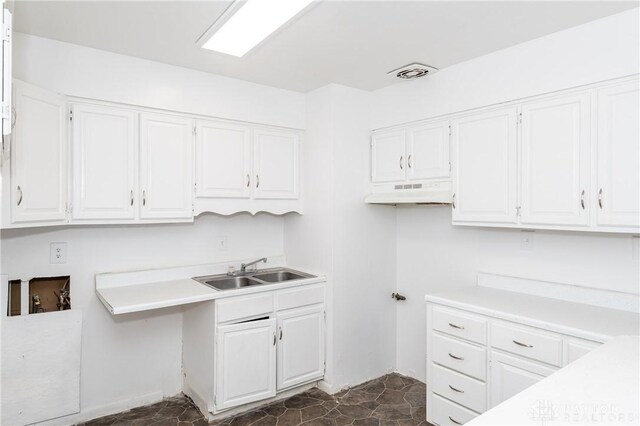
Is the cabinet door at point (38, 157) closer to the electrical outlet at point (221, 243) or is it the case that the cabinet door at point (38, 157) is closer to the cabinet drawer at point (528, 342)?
the electrical outlet at point (221, 243)

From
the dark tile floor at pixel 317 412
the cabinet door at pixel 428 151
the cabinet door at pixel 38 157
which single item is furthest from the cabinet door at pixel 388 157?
the cabinet door at pixel 38 157

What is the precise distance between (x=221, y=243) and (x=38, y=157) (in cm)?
151

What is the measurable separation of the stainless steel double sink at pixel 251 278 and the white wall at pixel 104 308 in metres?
0.22

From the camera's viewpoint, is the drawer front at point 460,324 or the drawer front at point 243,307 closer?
the drawer front at point 460,324

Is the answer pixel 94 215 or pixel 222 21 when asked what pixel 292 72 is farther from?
pixel 94 215

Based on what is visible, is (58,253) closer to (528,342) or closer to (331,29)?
(331,29)

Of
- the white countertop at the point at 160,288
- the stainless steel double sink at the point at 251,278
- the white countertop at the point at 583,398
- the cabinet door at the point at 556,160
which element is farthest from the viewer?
the stainless steel double sink at the point at 251,278

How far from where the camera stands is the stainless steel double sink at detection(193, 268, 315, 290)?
3182 millimetres

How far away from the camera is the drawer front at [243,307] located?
9.02ft

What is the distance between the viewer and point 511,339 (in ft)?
7.30

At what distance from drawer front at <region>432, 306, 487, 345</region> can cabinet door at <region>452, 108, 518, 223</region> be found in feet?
2.15

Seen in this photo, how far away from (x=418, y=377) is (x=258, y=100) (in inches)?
109

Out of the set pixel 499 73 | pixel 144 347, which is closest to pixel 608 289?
pixel 499 73

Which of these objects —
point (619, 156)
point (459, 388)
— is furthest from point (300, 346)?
point (619, 156)
